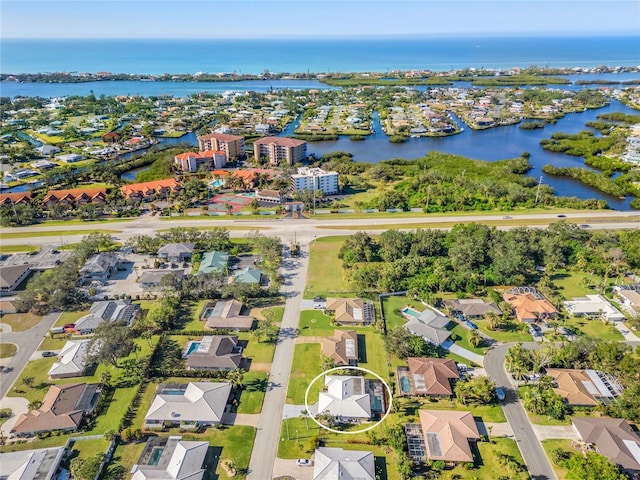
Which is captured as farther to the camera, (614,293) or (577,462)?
(614,293)

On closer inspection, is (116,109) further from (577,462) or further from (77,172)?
(577,462)

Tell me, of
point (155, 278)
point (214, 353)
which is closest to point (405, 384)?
point (214, 353)

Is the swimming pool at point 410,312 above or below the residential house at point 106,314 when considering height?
below

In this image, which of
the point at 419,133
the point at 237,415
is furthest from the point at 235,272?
the point at 419,133

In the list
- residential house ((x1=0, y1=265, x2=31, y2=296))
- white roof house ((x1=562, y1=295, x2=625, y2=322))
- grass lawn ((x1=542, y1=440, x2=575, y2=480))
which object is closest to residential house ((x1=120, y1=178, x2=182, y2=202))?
residential house ((x1=0, y1=265, x2=31, y2=296))

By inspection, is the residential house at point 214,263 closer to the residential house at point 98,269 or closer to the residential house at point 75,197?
the residential house at point 98,269

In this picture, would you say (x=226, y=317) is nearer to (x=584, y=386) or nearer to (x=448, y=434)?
(x=448, y=434)

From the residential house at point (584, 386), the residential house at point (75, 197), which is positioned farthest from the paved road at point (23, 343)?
the residential house at point (584, 386)
